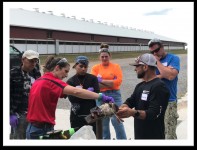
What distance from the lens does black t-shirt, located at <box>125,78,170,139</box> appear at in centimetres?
319

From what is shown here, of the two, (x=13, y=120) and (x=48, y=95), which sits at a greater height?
(x=48, y=95)

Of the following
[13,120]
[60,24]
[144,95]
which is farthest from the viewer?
[60,24]

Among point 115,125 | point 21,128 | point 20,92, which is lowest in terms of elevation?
point 115,125

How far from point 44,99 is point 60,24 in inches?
1409

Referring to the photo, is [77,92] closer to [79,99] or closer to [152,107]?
[152,107]

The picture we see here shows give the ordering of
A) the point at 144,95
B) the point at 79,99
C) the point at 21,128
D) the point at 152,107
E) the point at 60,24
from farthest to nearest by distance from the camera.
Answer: the point at 60,24
the point at 79,99
the point at 21,128
the point at 144,95
the point at 152,107

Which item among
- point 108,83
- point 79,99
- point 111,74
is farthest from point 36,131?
point 111,74

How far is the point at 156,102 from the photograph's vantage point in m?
3.19

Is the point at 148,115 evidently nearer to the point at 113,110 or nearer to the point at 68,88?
the point at 113,110

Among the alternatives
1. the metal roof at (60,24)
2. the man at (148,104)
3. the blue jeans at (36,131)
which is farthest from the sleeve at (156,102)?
the metal roof at (60,24)

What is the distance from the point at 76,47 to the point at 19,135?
3337 cm

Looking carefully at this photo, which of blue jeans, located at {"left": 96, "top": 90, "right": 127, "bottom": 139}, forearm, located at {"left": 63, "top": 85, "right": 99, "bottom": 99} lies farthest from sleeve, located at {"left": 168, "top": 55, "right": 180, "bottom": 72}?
forearm, located at {"left": 63, "top": 85, "right": 99, "bottom": 99}

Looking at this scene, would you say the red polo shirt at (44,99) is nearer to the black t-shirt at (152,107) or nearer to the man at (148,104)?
the man at (148,104)

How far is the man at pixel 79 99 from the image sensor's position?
4.35m
